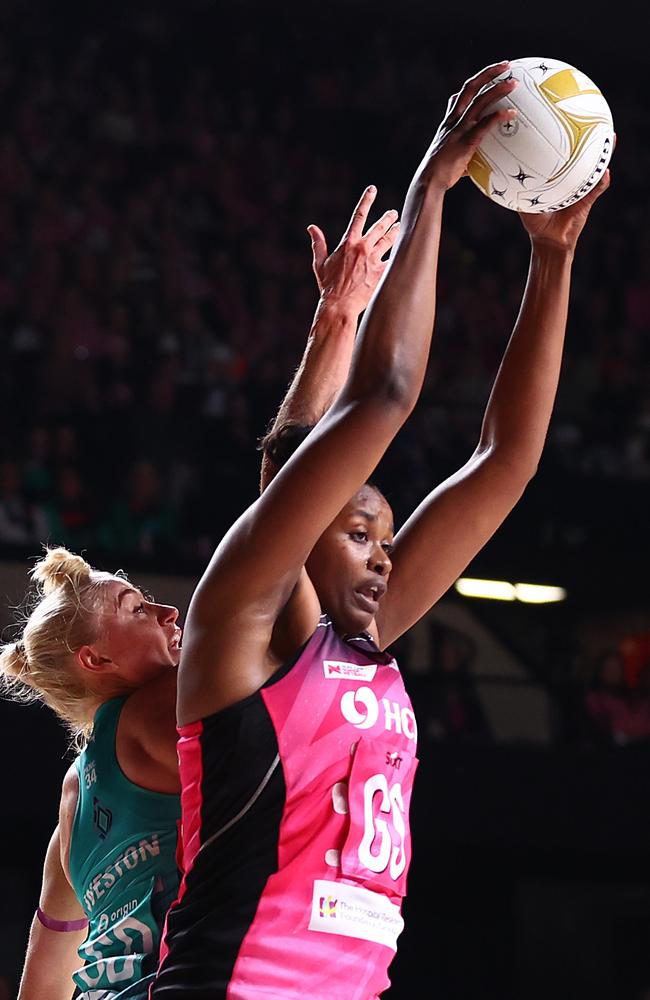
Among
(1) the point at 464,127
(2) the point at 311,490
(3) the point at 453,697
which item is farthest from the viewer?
(3) the point at 453,697

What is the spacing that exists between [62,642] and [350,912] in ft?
3.08

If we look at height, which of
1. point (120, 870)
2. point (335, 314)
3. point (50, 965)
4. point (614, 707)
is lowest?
point (614, 707)

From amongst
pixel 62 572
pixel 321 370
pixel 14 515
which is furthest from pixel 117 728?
pixel 14 515

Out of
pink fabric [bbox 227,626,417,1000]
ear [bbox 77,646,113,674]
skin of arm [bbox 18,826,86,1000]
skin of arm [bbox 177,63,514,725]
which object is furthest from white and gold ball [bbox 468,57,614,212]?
skin of arm [bbox 18,826,86,1000]

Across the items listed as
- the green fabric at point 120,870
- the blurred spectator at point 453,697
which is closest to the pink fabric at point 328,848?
the green fabric at point 120,870

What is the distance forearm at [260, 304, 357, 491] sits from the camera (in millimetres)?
2418

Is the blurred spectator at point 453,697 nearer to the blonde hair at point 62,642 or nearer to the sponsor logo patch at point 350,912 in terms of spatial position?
the blonde hair at point 62,642

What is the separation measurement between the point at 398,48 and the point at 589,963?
822cm

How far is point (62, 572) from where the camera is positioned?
278 centimetres

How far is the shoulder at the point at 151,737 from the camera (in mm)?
2416

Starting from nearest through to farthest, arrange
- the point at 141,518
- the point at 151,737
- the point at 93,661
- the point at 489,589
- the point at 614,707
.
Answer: the point at 151,737
the point at 93,661
the point at 141,518
the point at 614,707
the point at 489,589

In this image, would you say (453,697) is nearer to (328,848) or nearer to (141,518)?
(141,518)

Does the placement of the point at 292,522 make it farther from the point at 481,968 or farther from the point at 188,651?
the point at 481,968

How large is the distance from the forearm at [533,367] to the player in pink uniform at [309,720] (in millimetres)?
410
